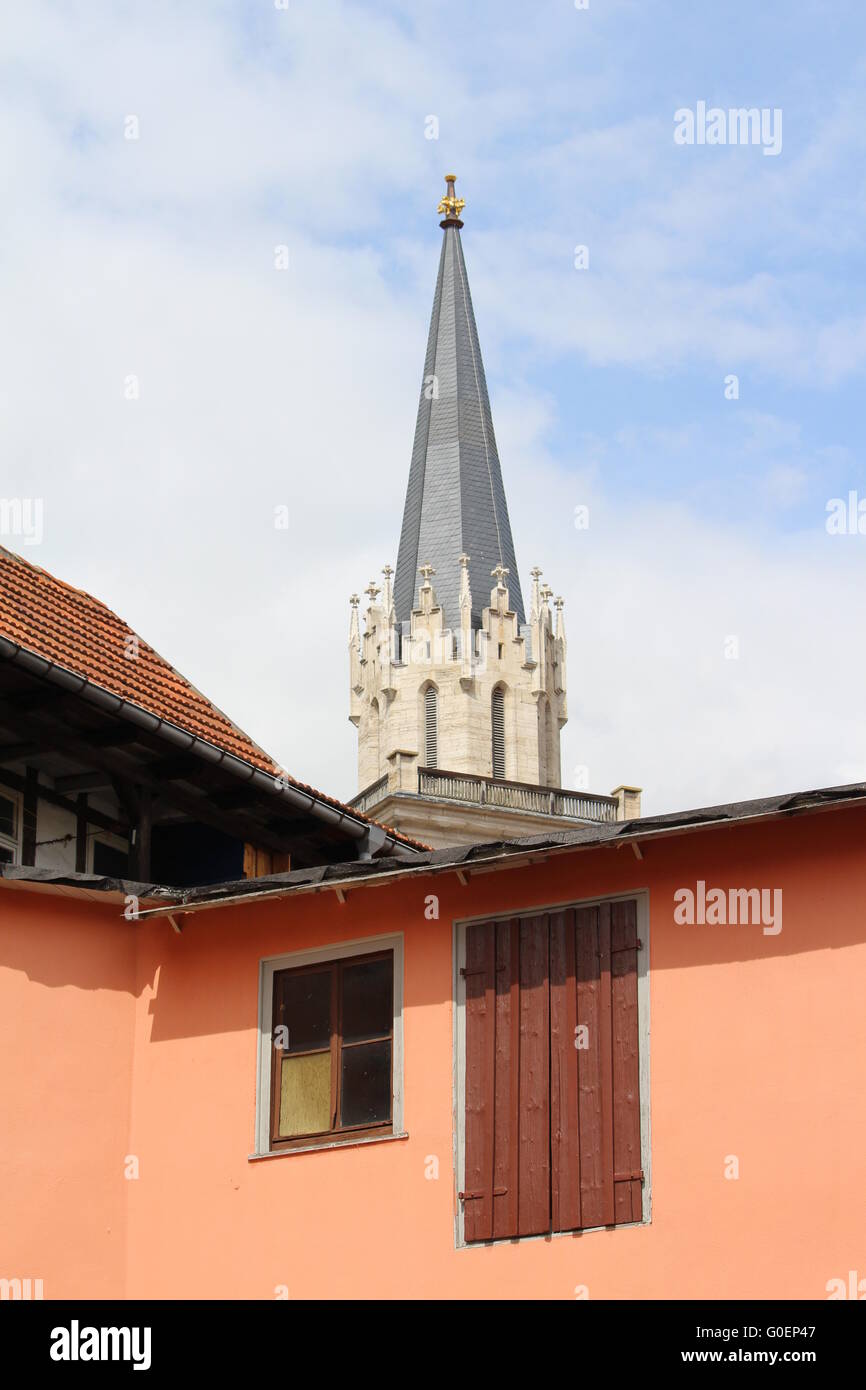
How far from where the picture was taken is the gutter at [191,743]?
53.3 feet

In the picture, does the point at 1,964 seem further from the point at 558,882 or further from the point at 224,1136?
the point at 558,882

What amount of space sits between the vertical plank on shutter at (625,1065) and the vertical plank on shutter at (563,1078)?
0.86ft

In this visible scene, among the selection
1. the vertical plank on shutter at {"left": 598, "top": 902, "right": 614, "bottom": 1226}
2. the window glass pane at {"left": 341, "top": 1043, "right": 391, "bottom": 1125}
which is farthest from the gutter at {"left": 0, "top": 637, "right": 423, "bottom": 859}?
the vertical plank on shutter at {"left": 598, "top": 902, "right": 614, "bottom": 1226}

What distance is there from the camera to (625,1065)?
13.2m

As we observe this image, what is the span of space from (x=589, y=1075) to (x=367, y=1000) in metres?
1.62

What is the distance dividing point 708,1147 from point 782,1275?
0.86 meters

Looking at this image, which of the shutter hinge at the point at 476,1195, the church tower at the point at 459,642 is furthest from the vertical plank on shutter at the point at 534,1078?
the church tower at the point at 459,642

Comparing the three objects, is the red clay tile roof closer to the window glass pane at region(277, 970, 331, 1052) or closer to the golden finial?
the window glass pane at region(277, 970, 331, 1052)

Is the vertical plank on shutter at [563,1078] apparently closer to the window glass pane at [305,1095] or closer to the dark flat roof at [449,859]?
the dark flat roof at [449,859]
